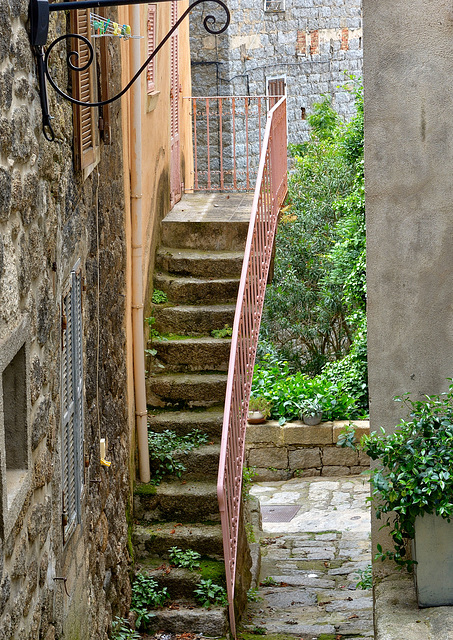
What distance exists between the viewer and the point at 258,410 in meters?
10.2

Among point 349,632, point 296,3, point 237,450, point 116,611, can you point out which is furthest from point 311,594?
point 296,3

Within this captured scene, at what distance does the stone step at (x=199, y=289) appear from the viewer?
25.1 feet

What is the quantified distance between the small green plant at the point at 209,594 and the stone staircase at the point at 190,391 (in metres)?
0.04

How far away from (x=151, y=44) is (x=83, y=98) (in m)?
4.07

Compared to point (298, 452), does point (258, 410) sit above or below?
above

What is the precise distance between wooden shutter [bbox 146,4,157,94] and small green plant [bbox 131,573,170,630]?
409cm

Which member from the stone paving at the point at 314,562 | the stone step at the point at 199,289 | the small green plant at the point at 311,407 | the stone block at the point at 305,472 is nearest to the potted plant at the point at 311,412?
the small green plant at the point at 311,407

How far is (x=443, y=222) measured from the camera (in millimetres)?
4594

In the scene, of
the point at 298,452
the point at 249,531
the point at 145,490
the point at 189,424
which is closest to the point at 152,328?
→ the point at 189,424

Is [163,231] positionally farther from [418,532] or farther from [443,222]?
[418,532]

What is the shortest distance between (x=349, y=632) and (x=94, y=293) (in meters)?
3.10

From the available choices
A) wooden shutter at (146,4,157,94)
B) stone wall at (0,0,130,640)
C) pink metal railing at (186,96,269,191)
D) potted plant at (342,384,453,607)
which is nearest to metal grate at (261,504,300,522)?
stone wall at (0,0,130,640)

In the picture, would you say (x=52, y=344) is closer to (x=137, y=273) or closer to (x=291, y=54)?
(x=137, y=273)

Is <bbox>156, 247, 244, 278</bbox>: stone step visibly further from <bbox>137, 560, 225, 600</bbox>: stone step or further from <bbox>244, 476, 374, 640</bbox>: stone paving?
<bbox>137, 560, 225, 600</bbox>: stone step
